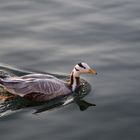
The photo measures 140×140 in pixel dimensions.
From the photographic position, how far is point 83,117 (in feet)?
48.6

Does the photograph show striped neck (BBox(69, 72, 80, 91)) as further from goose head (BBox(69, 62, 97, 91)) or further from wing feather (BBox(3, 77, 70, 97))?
wing feather (BBox(3, 77, 70, 97))

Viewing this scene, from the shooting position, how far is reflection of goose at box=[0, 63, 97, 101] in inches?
618

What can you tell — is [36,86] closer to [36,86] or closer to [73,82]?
[36,86]

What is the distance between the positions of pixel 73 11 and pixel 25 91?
6.53m

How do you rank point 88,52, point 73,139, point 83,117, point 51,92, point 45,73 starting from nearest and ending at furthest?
1. point 73,139
2. point 83,117
3. point 51,92
4. point 45,73
5. point 88,52

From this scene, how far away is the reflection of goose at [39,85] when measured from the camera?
15.7 m

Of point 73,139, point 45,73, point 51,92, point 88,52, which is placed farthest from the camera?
point 88,52

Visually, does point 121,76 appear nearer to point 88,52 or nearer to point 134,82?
point 134,82

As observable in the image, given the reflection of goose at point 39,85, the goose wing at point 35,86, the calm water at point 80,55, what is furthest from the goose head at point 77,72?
the calm water at point 80,55

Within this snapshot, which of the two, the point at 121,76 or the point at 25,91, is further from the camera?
the point at 121,76

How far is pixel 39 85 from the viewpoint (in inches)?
627

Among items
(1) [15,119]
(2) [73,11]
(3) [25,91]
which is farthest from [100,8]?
(1) [15,119]

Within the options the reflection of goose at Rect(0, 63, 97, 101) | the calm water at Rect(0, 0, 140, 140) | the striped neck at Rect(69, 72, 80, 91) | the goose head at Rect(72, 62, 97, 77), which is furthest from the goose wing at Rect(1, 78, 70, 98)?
the calm water at Rect(0, 0, 140, 140)

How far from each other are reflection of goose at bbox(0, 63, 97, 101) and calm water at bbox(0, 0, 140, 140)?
637mm
